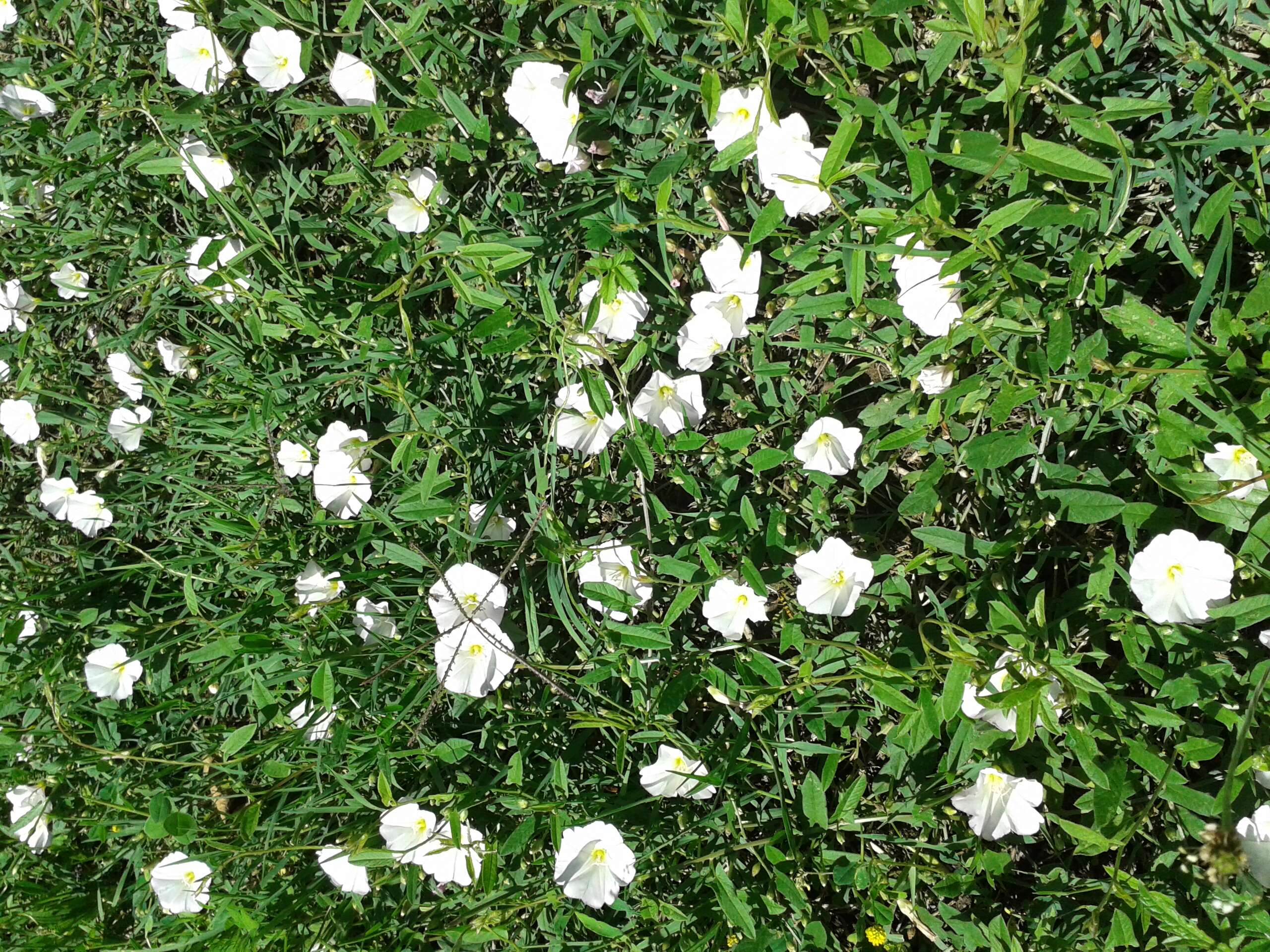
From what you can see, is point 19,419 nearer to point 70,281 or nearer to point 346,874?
point 70,281

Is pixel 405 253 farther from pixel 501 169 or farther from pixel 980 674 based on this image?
pixel 980 674

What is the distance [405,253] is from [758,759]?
1672mm

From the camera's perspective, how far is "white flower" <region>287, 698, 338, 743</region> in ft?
7.51

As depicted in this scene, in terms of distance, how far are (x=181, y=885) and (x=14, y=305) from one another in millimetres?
1925

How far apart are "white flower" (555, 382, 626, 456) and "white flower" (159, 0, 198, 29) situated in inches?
59.3

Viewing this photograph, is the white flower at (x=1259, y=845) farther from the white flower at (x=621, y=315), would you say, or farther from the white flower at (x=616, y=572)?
the white flower at (x=621, y=315)

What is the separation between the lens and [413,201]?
223 cm

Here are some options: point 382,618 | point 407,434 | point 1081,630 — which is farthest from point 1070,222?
point 382,618

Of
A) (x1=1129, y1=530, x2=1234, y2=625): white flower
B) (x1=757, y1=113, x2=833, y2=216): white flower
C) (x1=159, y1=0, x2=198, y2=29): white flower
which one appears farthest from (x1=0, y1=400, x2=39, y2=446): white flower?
(x1=1129, y1=530, x2=1234, y2=625): white flower

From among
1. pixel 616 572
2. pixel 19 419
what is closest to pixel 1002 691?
pixel 616 572

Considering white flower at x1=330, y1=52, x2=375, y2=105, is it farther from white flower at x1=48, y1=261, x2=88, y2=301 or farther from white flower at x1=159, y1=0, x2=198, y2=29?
white flower at x1=48, y1=261, x2=88, y2=301

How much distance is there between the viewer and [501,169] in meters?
2.30

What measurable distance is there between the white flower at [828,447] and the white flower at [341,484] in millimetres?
1192

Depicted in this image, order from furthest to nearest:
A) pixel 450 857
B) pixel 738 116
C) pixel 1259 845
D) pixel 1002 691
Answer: pixel 450 857, pixel 738 116, pixel 1002 691, pixel 1259 845
